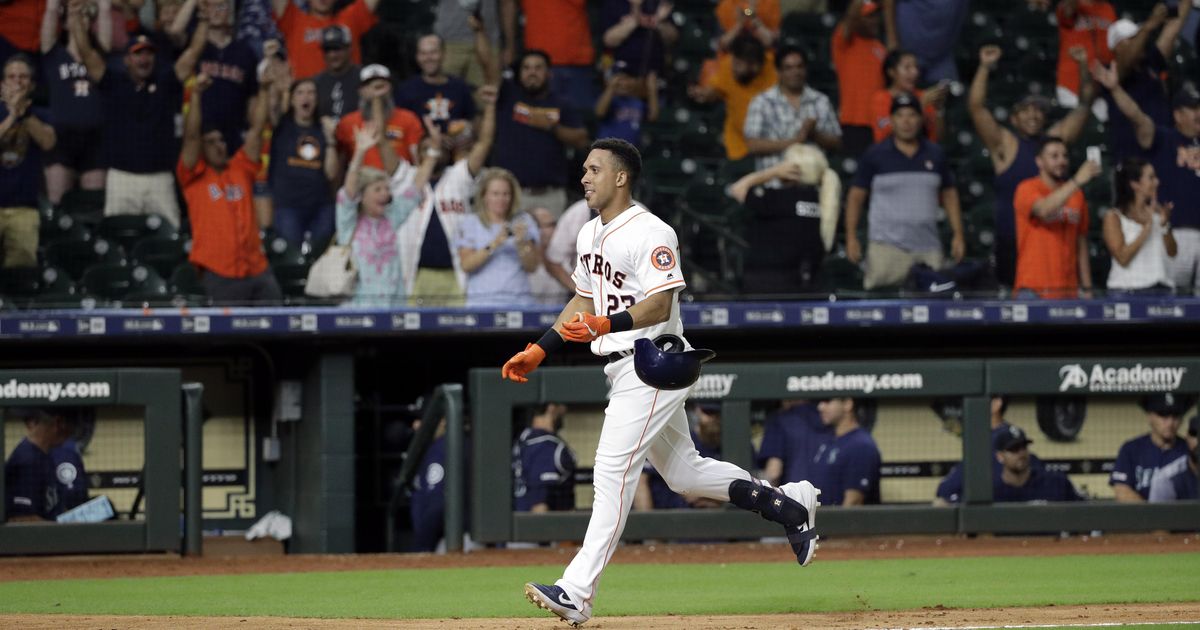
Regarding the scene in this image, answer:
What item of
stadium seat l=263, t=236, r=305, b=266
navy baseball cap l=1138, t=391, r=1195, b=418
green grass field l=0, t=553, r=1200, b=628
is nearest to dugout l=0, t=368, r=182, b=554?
green grass field l=0, t=553, r=1200, b=628

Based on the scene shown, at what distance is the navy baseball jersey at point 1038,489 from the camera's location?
9570mm

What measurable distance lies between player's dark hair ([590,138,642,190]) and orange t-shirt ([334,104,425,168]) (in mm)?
4964

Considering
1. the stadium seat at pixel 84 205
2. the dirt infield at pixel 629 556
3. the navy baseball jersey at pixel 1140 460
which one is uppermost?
the stadium seat at pixel 84 205

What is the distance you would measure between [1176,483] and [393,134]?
554cm

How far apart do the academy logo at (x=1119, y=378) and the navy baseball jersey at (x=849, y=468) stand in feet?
4.23

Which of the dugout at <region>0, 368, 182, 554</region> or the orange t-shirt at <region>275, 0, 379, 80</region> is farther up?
the orange t-shirt at <region>275, 0, 379, 80</region>

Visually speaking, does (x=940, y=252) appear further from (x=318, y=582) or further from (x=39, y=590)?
(x=39, y=590)

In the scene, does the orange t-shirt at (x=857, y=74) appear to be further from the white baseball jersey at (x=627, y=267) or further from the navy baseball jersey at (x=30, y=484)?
the white baseball jersey at (x=627, y=267)

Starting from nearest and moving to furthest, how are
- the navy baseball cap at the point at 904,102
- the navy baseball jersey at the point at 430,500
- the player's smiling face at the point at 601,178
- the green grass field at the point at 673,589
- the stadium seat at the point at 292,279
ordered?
the player's smiling face at the point at 601,178 < the green grass field at the point at 673,589 < the navy baseball jersey at the point at 430,500 < the stadium seat at the point at 292,279 < the navy baseball cap at the point at 904,102

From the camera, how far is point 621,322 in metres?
5.13

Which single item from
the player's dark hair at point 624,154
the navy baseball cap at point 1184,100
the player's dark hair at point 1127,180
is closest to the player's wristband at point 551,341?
the player's dark hair at point 624,154

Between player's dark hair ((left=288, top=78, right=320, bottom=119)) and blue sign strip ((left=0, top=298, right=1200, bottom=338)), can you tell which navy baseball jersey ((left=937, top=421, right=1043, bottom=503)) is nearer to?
blue sign strip ((left=0, top=298, right=1200, bottom=338))

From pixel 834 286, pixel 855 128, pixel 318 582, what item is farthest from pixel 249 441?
pixel 855 128

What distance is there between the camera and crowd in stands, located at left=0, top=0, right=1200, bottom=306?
396 inches
